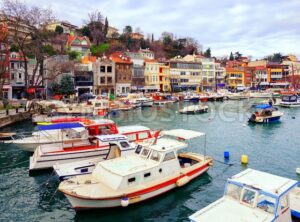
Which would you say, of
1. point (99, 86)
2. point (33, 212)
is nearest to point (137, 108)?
point (99, 86)

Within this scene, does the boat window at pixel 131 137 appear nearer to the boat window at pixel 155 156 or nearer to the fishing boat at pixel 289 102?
the boat window at pixel 155 156

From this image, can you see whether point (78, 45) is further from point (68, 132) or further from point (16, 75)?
point (68, 132)

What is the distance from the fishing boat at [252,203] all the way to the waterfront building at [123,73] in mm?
66839

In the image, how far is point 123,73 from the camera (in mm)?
78375

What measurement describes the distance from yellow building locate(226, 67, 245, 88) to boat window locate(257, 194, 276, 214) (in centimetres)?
10210

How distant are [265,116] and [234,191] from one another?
32.3 metres

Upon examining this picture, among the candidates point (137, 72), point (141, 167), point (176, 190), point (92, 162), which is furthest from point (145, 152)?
point (137, 72)

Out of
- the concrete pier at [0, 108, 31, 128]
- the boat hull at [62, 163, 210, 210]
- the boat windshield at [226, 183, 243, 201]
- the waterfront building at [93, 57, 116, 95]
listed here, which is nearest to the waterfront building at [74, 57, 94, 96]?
the waterfront building at [93, 57, 116, 95]

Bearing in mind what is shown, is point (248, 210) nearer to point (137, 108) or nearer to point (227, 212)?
point (227, 212)

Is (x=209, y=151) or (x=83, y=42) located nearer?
(x=209, y=151)

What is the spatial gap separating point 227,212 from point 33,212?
919cm

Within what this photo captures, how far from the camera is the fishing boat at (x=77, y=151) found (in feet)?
62.1

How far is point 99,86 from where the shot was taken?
73.1 meters

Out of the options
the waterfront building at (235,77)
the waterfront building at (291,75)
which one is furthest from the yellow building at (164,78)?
the waterfront building at (291,75)
